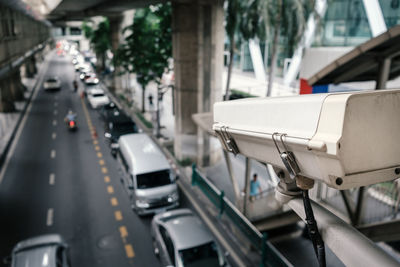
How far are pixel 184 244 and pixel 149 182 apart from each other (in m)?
4.41

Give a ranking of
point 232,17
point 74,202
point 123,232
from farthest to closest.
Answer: point 232,17 < point 74,202 < point 123,232

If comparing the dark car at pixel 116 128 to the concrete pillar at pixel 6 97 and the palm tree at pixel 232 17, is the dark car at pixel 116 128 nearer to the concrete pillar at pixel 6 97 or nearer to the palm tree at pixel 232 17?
the palm tree at pixel 232 17

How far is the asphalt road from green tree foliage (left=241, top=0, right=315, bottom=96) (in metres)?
12.0

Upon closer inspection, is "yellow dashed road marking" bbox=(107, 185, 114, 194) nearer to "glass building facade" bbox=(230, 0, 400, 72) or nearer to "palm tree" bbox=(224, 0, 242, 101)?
"palm tree" bbox=(224, 0, 242, 101)

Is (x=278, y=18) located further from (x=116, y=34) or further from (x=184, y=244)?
(x=116, y=34)

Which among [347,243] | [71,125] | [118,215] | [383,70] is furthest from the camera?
[71,125]

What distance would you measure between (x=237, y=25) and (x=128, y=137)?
10.2 meters

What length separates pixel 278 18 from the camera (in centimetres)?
1942

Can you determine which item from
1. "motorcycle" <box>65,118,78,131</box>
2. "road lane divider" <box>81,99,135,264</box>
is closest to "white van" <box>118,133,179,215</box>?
"road lane divider" <box>81,99,135,264</box>

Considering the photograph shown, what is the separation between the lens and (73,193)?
1488 centimetres

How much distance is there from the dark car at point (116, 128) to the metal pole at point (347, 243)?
16.8 m

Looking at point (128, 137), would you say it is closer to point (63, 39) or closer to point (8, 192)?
point (8, 192)

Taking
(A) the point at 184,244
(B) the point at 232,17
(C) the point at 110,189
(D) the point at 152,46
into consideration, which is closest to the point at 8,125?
(D) the point at 152,46

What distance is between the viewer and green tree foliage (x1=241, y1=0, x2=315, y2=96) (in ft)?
63.0
